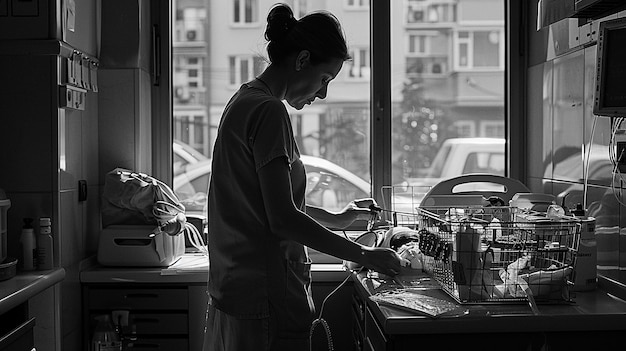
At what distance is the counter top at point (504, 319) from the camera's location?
5.86 ft

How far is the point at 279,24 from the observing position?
6.06 ft

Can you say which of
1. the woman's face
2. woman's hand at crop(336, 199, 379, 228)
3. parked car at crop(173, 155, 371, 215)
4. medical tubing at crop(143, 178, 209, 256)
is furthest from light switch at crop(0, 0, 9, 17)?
woman's hand at crop(336, 199, 379, 228)

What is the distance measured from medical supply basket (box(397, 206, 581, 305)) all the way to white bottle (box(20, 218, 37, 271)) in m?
1.28

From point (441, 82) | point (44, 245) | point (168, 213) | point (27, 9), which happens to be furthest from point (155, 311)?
point (441, 82)

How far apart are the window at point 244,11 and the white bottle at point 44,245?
1218mm

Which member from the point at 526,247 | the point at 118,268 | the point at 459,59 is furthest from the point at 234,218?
the point at 459,59

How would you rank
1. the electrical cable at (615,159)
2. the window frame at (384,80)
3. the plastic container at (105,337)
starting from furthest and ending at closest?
1. the window frame at (384,80)
2. the plastic container at (105,337)
3. the electrical cable at (615,159)

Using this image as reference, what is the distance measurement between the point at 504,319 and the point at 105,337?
4.89 ft

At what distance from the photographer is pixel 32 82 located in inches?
98.7

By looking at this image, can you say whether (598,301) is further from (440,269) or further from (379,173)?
(379,173)

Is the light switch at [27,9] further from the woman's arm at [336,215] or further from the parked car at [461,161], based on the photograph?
the parked car at [461,161]

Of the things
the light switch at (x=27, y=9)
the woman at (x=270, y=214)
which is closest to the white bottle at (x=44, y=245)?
the light switch at (x=27, y=9)

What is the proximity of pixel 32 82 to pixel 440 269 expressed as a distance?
142 centimetres

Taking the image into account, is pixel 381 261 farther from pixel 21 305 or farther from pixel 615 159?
pixel 21 305
